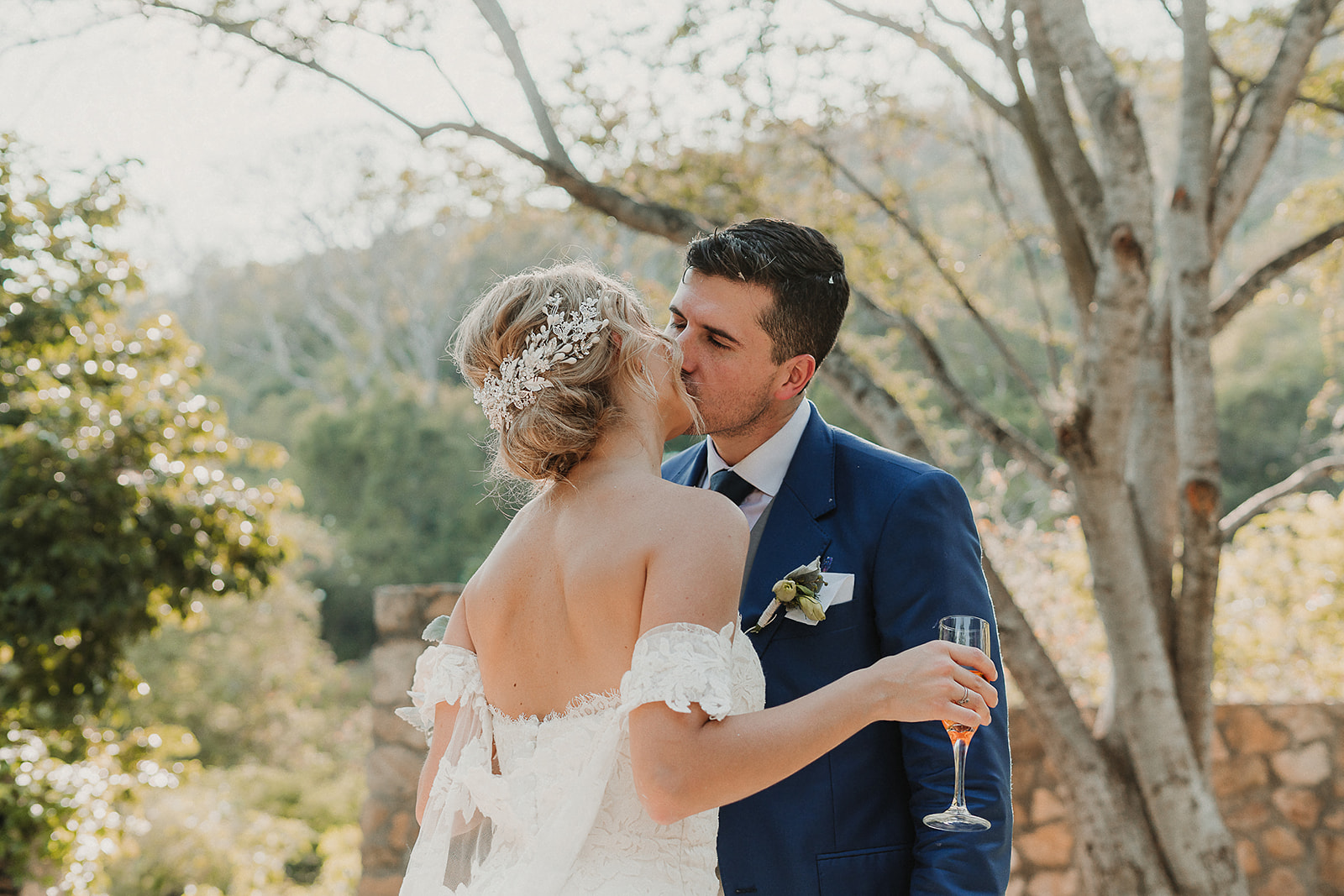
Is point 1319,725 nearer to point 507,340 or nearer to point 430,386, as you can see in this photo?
point 507,340

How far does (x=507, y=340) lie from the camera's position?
172 centimetres

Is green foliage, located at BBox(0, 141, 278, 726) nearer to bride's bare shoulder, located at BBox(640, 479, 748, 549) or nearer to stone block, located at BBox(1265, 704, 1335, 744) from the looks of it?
bride's bare shoulder, located at BBox(640, 479, 748, 549)

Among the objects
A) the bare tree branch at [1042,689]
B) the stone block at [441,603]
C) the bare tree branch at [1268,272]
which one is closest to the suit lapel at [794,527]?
the bare tree branch at [1042,689]

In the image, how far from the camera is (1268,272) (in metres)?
3.97

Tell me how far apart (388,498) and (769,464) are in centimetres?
2323

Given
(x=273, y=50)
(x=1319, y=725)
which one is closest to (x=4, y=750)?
(x=273, y=50)

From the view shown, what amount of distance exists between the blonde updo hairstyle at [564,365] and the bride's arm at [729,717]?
0.86ft

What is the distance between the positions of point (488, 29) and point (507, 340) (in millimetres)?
2797

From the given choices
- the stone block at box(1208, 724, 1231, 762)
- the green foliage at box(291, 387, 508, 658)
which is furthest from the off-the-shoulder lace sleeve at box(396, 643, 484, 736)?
the green foliage at box(291, 387, 508, 658)

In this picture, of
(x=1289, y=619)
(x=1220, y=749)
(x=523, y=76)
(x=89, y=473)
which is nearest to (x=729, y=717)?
(x=523, y=76)

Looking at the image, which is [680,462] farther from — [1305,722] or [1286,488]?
[1305,722]

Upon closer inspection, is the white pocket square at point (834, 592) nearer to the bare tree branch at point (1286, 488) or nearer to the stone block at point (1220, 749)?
the bare tree branch at point (1286, 488)

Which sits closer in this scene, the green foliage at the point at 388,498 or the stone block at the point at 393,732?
the stone block at the point at 393,732

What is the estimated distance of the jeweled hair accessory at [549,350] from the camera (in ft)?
5.43
